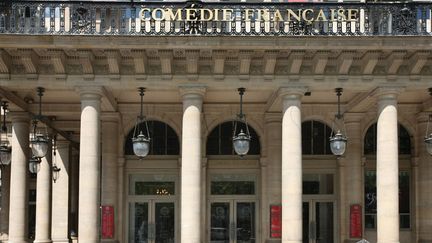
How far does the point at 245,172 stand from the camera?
2433 centimetres

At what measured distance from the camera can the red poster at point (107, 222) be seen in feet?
74.2

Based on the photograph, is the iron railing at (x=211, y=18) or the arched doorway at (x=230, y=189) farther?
the arched doorway at (x=230, y=189)

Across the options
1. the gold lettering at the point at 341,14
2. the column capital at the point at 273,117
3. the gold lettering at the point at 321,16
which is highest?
the gold lettering at the point at 341,14

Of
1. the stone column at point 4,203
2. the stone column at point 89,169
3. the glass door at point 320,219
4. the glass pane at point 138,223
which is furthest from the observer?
the stone column at point 4,203

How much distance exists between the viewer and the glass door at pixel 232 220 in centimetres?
2406

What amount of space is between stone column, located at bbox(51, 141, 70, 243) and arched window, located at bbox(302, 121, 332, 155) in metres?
9.12

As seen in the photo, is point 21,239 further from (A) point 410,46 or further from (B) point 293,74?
(A) point 410,46

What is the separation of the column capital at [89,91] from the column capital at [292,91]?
4.80 m

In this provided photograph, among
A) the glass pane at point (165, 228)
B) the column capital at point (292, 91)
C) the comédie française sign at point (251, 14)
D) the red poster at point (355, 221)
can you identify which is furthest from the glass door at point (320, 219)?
the comédie française sign at point (251, 14)

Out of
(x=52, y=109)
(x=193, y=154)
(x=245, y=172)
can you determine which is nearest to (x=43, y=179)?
(x=52, y=109)

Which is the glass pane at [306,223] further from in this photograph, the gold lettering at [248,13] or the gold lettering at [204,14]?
the gold lettering at [204,14]

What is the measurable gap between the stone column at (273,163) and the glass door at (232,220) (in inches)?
31.5

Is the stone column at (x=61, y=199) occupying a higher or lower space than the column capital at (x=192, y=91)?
lower

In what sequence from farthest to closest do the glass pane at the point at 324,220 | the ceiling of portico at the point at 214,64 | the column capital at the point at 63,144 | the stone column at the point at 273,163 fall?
the column capital at the point at 63,144 → the glass pane at the point at 324,220 → the stone column at the point at 273,163 → the ceiling of portico at the point at 214,64
